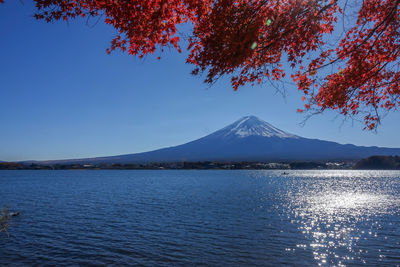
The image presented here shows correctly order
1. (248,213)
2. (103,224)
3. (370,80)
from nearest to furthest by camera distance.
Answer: (370,80) → (103,224) → (248,213)

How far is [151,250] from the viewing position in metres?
12.7

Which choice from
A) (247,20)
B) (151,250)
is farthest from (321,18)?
(151,250)

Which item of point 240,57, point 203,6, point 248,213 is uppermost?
point 203,6

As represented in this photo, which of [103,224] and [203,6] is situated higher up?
[203,6]

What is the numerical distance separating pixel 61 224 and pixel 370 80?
19.7 meters

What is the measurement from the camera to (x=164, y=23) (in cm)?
700

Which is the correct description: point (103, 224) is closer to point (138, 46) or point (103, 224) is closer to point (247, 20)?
point (138, 46)

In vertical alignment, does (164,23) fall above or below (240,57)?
above

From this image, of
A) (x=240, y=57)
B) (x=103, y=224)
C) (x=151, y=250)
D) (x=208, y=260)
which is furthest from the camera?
(x=103, y=224)

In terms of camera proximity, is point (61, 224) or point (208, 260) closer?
point (208, 260)

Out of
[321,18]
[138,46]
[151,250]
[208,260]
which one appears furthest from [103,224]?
[321,18]

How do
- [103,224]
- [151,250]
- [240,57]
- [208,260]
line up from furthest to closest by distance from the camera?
[103,224], [151,250], [208,260], [240,57]

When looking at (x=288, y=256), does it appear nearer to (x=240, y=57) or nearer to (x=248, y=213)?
(x=240, y=57)

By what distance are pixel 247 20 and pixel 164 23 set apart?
238 cm
